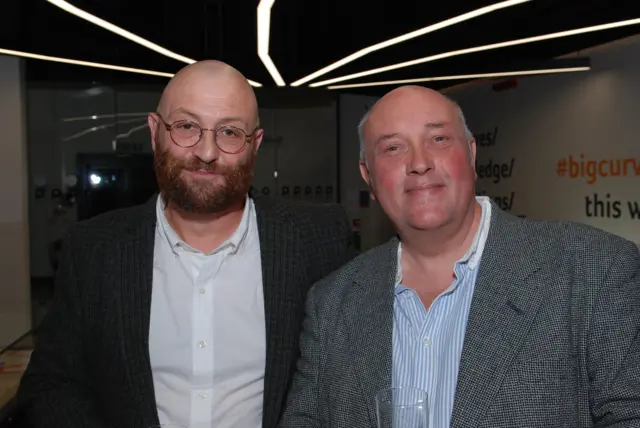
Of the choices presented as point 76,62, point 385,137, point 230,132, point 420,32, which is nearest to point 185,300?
point 230,132


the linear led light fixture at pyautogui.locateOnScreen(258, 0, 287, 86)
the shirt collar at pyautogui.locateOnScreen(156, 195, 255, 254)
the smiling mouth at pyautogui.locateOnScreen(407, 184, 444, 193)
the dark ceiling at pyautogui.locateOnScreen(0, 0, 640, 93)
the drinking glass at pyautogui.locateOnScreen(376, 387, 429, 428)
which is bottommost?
the drinking glass at pyautogui.locateOnScreen(376, 387, 429, 428)

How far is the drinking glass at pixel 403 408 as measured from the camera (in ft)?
4.55

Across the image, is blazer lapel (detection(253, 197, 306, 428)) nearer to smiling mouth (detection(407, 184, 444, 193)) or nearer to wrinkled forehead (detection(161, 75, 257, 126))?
wrinkled forehead (detection(161, 75, 257, 126))

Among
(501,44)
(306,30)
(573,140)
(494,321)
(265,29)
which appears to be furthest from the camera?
(573,140)

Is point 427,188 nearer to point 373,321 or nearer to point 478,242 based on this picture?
point 478,242

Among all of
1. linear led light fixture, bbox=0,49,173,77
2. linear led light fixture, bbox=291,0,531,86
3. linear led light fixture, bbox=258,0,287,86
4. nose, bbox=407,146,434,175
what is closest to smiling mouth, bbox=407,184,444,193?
nose, bbox=407,146,434,175

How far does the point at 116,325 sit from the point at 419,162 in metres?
1.10

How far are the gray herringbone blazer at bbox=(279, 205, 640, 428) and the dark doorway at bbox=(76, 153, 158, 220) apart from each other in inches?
343

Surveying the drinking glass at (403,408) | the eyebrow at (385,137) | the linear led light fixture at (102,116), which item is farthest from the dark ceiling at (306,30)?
the drinking glass at (403,408)

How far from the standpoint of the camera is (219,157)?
2074mm

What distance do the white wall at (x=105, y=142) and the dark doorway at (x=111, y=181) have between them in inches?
5.7

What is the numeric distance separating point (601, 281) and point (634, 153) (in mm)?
5744

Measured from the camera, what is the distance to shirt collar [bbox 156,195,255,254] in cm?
221

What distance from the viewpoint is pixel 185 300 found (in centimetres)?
217
